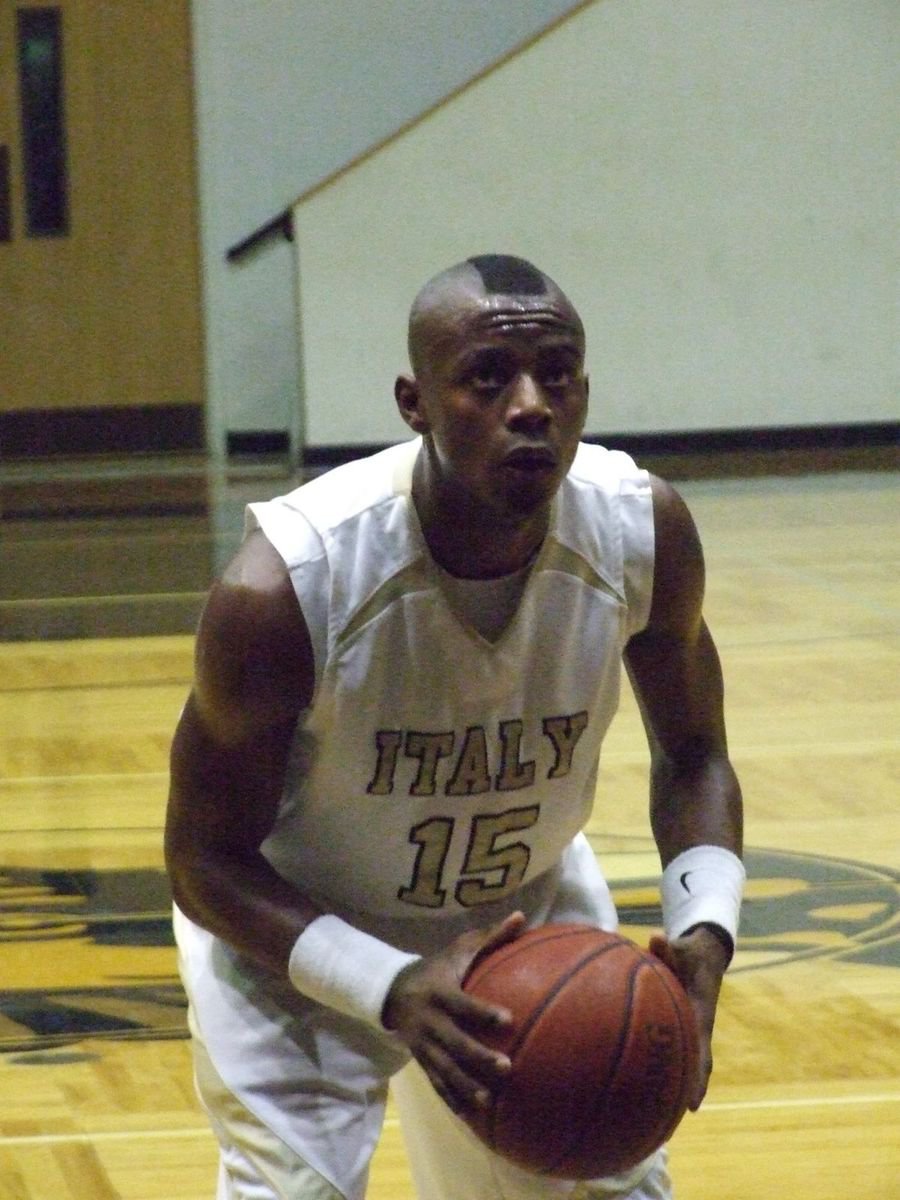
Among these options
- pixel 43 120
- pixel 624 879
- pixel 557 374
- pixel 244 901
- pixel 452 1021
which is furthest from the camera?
pixel 43 120

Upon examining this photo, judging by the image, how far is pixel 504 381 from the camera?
78.1 inches

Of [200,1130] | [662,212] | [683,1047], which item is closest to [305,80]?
[662,212]

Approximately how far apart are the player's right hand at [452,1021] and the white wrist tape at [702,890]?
0.26 meters

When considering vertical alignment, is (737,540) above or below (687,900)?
below

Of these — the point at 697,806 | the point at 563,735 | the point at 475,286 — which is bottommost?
the point at 697,806

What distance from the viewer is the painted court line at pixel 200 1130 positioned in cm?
302

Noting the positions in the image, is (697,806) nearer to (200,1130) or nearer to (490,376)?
(490,376)

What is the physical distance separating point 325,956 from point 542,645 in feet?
1.28

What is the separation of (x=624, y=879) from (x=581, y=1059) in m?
2.30

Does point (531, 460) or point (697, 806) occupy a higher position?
point (531, 460)

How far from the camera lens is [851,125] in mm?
11406

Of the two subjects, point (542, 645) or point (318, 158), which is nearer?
point (542, 645)

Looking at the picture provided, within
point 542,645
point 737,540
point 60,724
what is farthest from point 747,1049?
point 737,540

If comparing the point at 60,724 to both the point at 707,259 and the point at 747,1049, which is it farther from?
the point at 707,259
